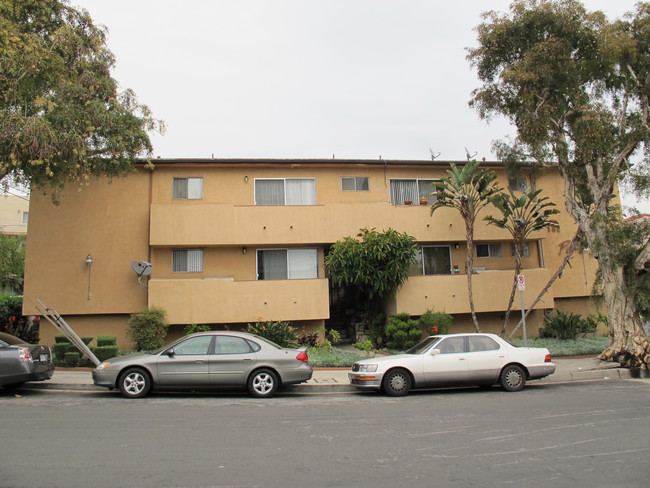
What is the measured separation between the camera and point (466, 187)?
687 inches

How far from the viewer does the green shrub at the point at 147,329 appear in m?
15.8

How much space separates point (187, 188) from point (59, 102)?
5593 millimetres

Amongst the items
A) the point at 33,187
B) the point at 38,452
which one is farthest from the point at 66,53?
the point at 38,452

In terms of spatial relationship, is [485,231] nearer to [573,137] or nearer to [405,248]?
[405,248]

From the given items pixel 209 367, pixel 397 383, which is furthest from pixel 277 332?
pixel 397 383

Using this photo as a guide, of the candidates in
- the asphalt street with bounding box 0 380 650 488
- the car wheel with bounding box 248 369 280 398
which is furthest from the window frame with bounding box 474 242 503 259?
the car wheel with bounding box 248 369 280 398

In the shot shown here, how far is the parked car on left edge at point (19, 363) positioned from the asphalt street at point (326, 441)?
0.44 m

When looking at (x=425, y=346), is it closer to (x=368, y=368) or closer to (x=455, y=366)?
(x=455, y=366)

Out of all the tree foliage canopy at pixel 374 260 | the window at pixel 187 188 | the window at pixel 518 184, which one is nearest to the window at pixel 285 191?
the window at pixel 187 188

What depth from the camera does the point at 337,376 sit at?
12.6 meters

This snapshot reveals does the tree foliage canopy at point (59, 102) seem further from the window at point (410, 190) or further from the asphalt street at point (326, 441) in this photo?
the window at point (410, 190)

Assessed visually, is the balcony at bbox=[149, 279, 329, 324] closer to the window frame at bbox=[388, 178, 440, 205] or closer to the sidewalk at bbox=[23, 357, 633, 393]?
the sidewalk at bbox=[23, 357, 633, 393]

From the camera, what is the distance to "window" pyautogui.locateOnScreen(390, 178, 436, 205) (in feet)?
63.8

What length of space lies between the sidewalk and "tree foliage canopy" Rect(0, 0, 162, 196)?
Answer: 517 centimetres
